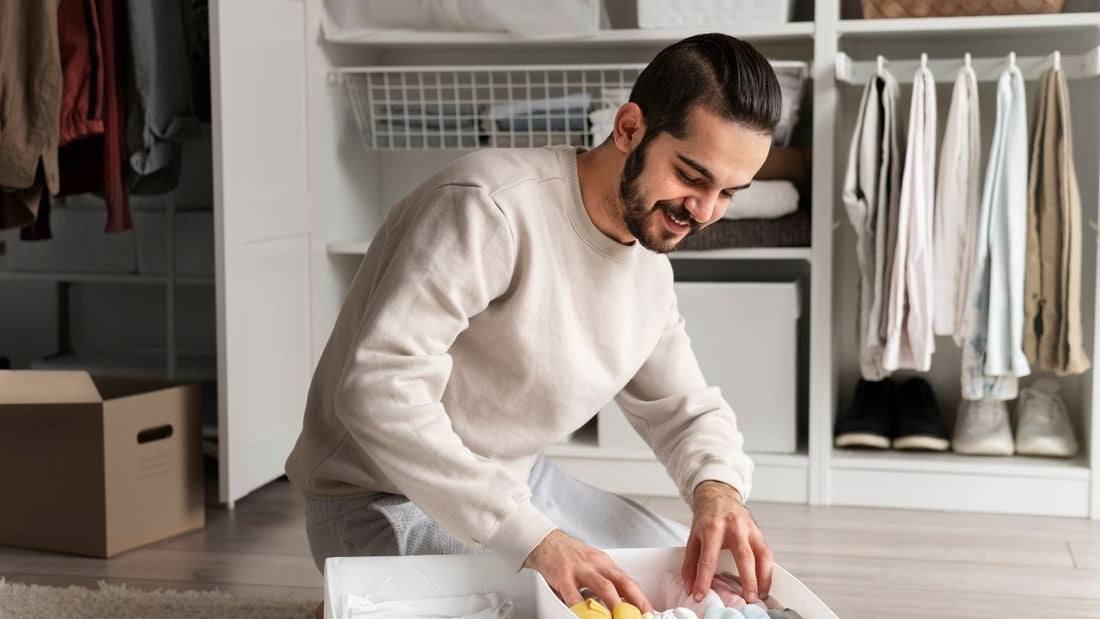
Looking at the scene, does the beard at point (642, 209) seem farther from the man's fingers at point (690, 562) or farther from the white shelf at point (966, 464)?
the white shelf at point (966, 464)

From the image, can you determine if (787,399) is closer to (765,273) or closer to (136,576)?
(765,273)

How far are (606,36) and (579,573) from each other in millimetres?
1687

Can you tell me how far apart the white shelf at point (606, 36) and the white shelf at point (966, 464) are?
0.92m

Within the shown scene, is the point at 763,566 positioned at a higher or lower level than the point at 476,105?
lower

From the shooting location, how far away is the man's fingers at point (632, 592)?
1.26 meters

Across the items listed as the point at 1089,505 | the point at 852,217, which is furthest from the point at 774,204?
the point at 1089,505

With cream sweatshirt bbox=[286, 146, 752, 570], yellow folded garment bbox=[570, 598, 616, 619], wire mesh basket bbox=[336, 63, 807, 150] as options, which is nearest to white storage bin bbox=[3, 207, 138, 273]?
wire mesh basket bbox=[336, 63, 807, 150]

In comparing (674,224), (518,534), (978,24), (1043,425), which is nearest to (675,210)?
(674,224)

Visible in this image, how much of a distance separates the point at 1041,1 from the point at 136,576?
2.06m

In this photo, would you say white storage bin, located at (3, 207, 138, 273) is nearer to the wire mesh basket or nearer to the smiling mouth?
the wire mesh basket

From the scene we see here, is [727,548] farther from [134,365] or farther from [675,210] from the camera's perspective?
[134,365]

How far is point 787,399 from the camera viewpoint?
108 inches

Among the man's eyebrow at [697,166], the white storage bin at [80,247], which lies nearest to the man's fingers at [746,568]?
the man's eyebrow at [697,166]

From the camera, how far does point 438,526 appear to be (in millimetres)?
1566
